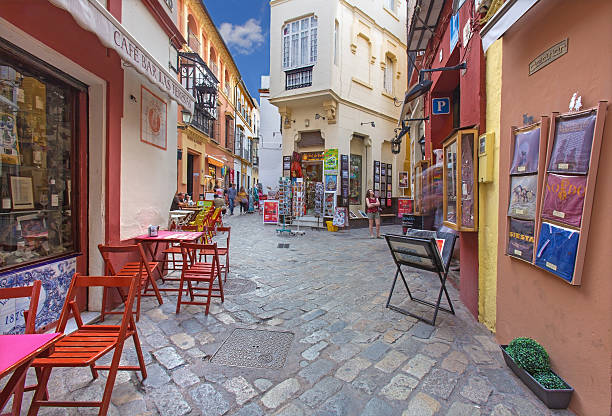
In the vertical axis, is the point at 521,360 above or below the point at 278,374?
above

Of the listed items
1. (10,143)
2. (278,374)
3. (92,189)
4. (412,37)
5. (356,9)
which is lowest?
(278,374)

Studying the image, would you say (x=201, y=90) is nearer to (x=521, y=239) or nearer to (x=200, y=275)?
(x=200, y=275)

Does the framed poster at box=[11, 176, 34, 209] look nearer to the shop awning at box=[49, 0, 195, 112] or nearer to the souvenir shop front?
the souvenir shop front

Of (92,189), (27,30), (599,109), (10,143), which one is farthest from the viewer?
(92,189)

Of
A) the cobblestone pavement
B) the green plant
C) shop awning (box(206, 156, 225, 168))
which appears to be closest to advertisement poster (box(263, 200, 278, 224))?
the cobblestone pavement

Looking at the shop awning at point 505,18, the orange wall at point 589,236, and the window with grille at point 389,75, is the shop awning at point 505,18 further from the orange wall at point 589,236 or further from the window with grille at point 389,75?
the window with grille at point 389,75

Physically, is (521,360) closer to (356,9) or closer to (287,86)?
(287,86)

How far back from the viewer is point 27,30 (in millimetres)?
2766

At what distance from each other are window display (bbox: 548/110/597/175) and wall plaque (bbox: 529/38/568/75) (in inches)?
20.2

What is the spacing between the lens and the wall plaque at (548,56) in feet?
7.59

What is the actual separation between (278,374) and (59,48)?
375 centimetres

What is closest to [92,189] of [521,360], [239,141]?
[521,360]

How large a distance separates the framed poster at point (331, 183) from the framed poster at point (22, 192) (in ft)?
35.1

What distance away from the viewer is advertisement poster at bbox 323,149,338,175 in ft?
43.5
